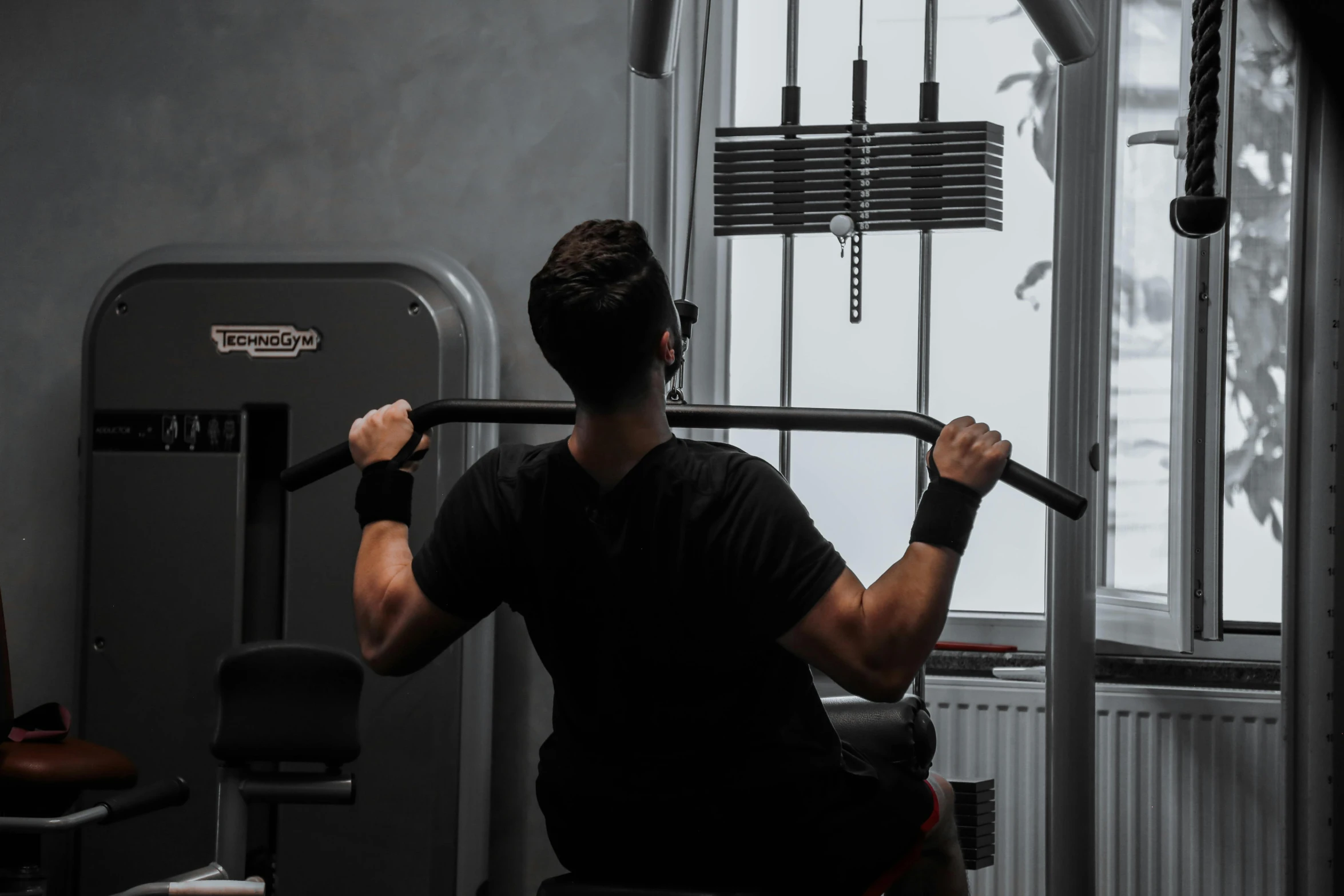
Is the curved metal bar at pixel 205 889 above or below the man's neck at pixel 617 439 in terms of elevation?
below

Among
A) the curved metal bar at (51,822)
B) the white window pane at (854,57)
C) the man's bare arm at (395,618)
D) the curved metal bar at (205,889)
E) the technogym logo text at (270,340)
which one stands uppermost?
the white window pane at (854,57)

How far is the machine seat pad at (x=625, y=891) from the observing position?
125 cm

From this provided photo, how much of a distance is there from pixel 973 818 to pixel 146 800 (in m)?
1.38

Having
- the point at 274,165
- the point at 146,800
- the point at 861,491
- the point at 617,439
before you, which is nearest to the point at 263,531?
the point at 146,800

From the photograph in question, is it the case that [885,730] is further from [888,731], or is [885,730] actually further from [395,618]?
[395,618]

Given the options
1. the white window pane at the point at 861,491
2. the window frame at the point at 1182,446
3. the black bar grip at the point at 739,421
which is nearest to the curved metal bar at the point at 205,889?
the black bar grip at the point at 739,421

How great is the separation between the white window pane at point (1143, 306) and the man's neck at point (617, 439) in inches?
59.1

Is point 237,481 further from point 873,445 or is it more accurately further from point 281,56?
point 873,445

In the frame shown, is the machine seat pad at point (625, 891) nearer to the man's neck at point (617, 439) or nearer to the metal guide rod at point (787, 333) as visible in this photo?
the man's neck at point (617, 439)

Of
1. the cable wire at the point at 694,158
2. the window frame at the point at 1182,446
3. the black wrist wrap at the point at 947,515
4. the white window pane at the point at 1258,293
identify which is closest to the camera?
the black wrist wrap at the point at 947,515

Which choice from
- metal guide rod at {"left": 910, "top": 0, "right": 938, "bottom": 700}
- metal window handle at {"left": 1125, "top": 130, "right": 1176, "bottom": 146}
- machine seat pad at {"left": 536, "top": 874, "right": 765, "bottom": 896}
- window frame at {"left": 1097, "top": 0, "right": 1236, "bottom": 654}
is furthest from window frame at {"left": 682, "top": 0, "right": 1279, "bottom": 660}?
machine seat pad at {"left": 536, "top": 874, "right": 765, "bottom": 896}

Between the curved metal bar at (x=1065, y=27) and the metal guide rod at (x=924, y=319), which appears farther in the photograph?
the metal guide rod at (x=924, y=319)

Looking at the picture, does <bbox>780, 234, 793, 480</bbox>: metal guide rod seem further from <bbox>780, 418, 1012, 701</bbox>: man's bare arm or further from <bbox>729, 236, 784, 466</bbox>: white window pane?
<bbox>780, 418, 1012, 701</bbox>: man's bare arm

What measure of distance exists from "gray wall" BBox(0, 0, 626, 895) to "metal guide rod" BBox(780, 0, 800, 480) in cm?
37
